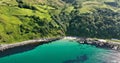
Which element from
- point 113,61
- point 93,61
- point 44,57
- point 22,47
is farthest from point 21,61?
point 113,61

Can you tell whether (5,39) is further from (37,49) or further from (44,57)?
(44,57)

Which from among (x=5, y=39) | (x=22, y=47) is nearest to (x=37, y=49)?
(x=22, y=47)

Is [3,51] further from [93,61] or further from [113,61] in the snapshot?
[113,61]

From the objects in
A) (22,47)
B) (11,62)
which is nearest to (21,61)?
(11,62)

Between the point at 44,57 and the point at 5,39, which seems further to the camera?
the point at 5,39

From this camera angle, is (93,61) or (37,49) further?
(37,49)

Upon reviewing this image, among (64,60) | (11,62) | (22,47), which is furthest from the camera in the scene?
(22,47)

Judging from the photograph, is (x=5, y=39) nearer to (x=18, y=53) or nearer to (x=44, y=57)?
(x=18, y=53)

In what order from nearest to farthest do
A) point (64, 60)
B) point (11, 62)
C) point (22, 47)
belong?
point (11, 62)
point (64, 60)
point (22, 47)
